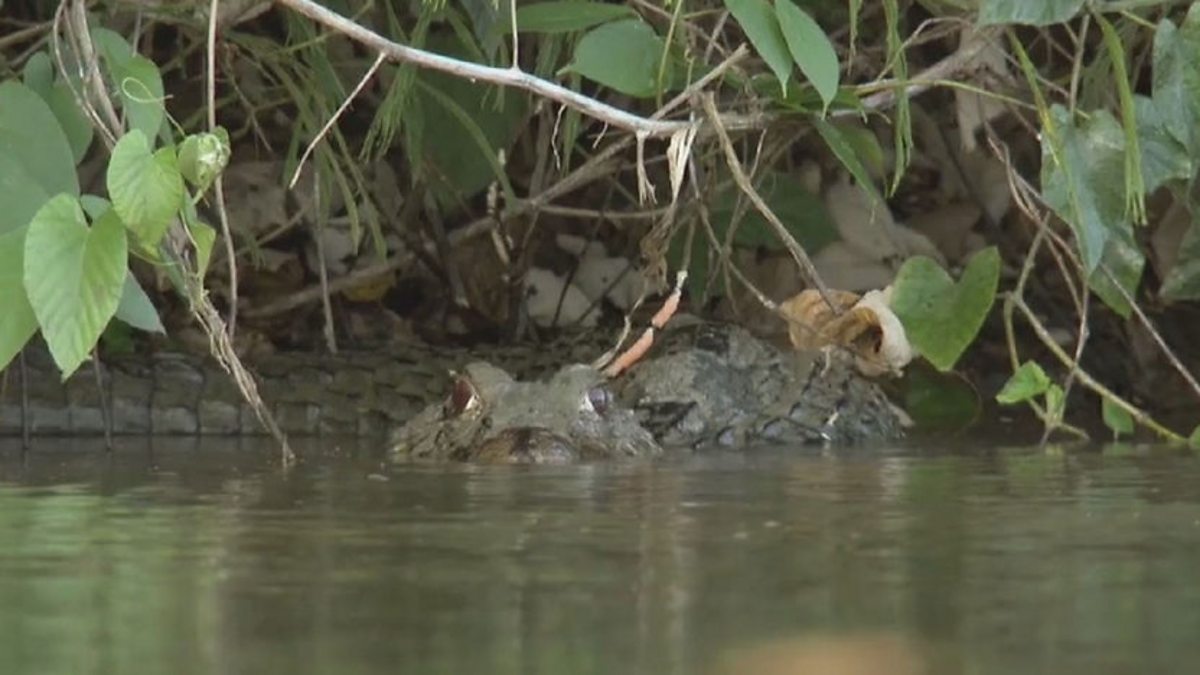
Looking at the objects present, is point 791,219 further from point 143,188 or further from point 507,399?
point 143,188

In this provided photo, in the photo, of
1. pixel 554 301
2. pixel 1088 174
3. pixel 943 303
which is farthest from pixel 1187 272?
pixel 554 301

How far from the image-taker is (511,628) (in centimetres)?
165

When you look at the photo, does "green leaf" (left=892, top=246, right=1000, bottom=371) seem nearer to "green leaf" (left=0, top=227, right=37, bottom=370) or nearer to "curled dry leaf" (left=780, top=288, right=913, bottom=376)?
"curled dry leaf" (left=780, top=288, right=913, bottom=376)

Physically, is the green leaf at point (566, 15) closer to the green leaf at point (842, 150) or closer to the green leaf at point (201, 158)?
the green leaf at point (842, 150)

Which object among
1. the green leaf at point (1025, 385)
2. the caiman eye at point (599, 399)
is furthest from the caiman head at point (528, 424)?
the green leaf at point (1025, 385)

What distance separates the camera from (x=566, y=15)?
9.52ft

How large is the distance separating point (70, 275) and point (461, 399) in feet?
4.47

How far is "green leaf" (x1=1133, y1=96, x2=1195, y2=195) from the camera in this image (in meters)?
3.16

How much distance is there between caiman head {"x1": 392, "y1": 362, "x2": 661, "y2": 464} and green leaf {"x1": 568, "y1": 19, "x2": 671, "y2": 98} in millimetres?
649

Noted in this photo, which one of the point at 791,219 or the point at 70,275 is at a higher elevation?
the point at 791,219

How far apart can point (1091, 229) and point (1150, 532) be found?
2.81ft

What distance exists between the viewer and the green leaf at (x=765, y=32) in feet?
8.77

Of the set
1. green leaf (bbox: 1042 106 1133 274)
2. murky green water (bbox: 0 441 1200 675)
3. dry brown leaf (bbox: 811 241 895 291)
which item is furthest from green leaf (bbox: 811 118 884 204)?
dry brown leaf (bbox: 811 241 895 291)

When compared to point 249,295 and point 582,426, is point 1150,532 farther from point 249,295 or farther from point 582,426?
point 249,295
